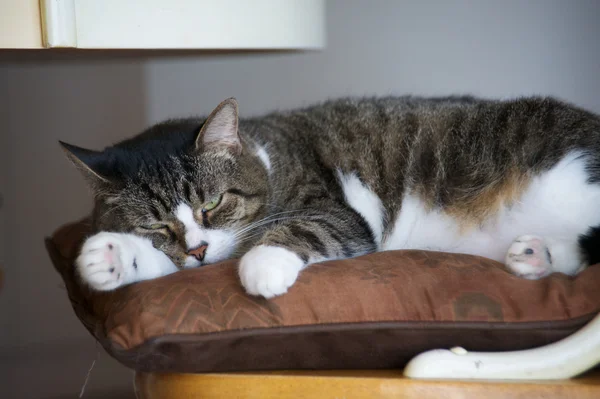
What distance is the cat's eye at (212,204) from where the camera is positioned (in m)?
1.34

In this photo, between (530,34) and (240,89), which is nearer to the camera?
(530,34)

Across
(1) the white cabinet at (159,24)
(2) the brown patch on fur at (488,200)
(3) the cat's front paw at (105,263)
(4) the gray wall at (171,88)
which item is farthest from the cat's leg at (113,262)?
(4) the gray wall at (171,88)

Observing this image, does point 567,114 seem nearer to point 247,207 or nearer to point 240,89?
point 247,207

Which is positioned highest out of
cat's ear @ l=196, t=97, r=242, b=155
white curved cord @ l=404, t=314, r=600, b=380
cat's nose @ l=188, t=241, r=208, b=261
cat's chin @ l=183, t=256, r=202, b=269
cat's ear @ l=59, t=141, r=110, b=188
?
cat's ear @ l=196, t=97, r=242, b=155

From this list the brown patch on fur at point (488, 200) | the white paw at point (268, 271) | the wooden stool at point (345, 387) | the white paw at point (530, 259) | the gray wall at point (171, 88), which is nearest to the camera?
the wooden stool at point (345, 387)

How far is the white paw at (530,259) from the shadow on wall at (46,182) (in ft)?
5.50

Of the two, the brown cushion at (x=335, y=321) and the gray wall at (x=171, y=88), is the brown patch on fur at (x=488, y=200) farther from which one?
the gray wall at (x=171, y=88)

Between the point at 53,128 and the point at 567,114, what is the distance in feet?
6.25

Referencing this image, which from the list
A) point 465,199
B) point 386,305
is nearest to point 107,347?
point 386,305

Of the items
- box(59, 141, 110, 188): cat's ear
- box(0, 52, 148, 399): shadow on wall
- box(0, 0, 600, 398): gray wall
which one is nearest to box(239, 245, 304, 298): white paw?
box(59, 141, 110, 188): cat's ear

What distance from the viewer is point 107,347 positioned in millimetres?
1021

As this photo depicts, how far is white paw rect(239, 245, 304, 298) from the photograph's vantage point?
1.04 m

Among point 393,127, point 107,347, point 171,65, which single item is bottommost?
point 107,347

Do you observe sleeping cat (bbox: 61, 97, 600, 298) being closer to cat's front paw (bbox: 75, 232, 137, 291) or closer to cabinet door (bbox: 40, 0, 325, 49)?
cat's front paw (bbox: 75, 232, 137, 291)
